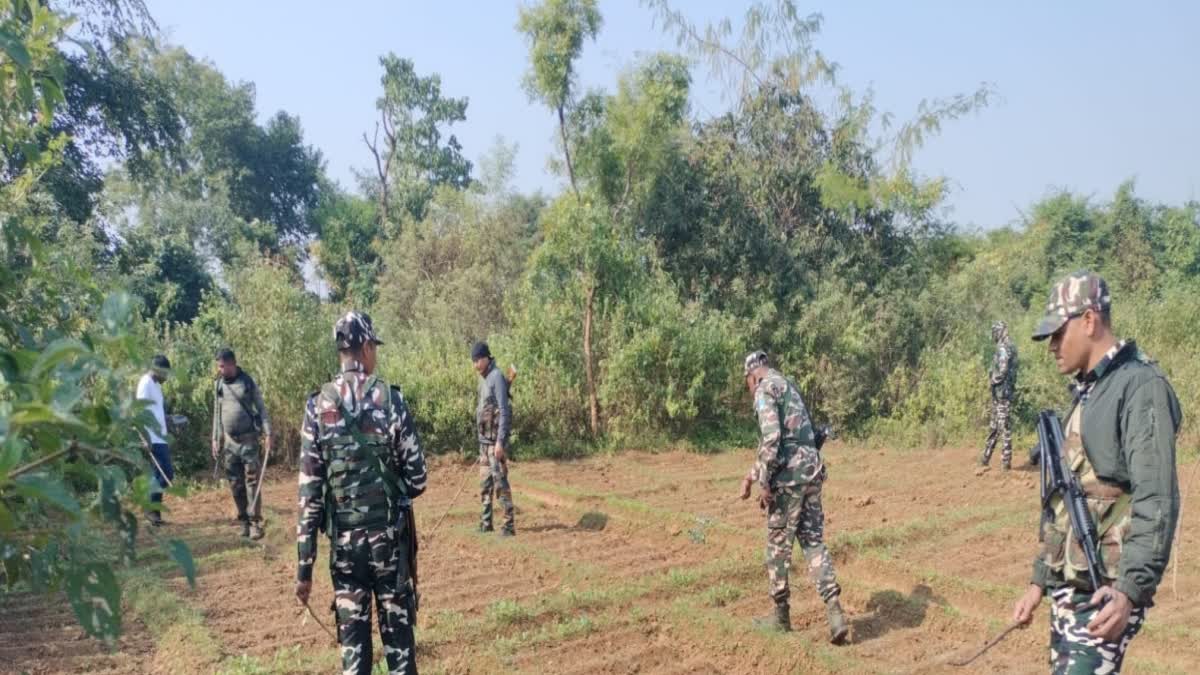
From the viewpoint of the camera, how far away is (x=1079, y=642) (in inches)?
119

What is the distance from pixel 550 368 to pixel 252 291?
14.6 ft

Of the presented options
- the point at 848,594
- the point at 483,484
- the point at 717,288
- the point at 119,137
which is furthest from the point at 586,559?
the point at 119,137

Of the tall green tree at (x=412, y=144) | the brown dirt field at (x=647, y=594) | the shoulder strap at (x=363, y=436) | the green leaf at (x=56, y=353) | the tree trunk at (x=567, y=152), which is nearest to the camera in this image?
the green leaf at (x=56, y=353)

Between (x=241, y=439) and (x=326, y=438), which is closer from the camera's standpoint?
(x=326, y=438)

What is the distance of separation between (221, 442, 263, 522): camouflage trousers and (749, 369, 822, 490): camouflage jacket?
5.01 meters

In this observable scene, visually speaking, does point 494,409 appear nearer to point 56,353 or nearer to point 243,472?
point 243,472

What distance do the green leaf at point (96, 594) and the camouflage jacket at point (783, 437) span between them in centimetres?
447

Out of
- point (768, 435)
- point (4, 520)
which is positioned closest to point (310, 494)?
point (4, 520)

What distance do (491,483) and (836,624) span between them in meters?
3.79

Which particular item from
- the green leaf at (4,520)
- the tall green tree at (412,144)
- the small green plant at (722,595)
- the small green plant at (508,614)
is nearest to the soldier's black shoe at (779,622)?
the small green plant at (722,595)

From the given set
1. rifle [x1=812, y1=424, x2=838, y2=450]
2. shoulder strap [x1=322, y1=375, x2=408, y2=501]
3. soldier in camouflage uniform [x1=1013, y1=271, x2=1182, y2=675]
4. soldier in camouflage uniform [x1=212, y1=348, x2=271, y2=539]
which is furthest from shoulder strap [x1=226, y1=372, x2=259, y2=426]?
soldier in camouflage uniform [x1=1013, y1=271, x2=1182, y2=675]

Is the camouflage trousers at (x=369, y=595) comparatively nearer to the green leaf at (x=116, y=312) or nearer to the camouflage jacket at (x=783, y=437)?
the camouflage jacket at (x=783, y=437)

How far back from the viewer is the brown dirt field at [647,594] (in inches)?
219

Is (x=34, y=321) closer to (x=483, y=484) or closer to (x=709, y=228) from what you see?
(x=483, y=484)
